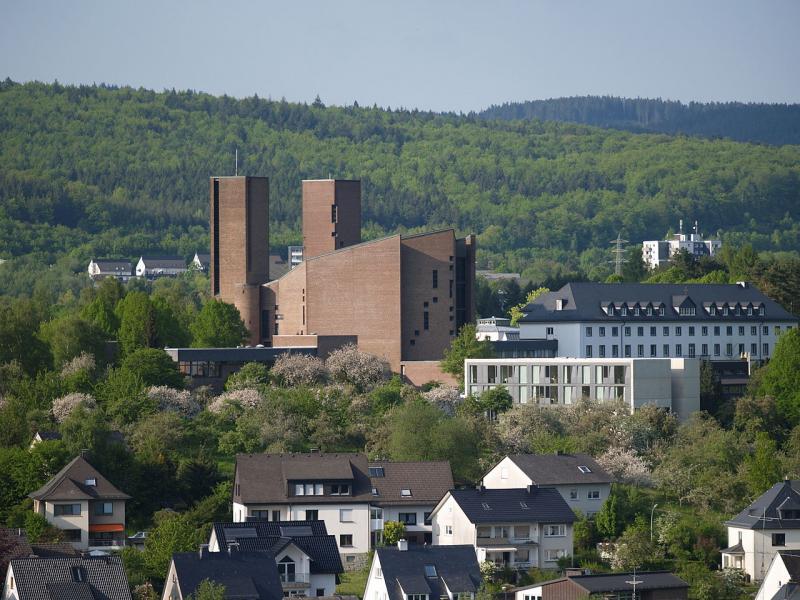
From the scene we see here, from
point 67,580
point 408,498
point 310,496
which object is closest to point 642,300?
point 408,498

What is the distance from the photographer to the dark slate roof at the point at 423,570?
53.7 meters

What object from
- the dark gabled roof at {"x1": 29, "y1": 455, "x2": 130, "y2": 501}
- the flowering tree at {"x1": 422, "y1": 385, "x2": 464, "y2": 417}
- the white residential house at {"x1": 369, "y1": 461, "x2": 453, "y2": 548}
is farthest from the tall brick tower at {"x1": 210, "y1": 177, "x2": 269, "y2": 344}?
the dark gabled roof at {"x1": 29, "y1": 455, "x2": 130, "y2": 501}

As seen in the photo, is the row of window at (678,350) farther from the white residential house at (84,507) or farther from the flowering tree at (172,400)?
the white residential house at (84,507)

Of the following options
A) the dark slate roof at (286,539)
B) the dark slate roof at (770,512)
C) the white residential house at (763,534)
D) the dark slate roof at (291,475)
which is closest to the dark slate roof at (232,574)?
the dark slate roof at (286,539)

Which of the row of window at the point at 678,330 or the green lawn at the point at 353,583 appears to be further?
the row of window at the point at 678,330

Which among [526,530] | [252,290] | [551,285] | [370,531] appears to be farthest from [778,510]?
[551,285]

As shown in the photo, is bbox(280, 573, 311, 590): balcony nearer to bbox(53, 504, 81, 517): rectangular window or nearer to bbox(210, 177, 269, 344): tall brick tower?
bbox(53, 504, 81, 517): rectangular window

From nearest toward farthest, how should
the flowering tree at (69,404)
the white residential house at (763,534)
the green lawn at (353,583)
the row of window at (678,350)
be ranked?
the green lawn at (353,583), the white residential house at (763,534), the flowering tree at (69,404), the row of window at (678,350)

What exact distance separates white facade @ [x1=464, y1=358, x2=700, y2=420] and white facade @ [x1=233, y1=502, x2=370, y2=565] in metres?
22.4

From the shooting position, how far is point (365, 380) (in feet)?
303

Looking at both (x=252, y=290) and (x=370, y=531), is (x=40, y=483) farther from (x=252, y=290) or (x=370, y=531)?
(x=252, y=290)

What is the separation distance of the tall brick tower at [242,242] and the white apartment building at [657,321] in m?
15.9

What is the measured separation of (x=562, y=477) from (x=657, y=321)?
29.3m

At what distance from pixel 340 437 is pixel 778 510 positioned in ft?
74.1
